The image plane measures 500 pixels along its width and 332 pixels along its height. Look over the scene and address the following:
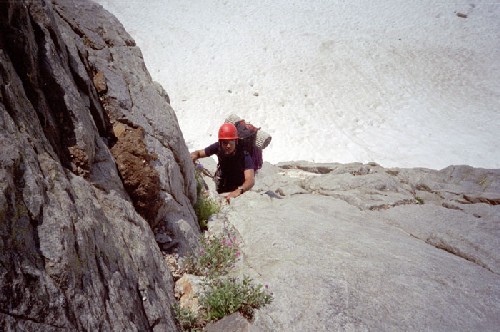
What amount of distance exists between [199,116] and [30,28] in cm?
1524

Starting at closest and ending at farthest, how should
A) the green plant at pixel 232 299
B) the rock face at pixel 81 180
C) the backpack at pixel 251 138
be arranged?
1. the rock face at pixel 81 180
2. the green plant at pixel 232 299
3. the backpack at pixel 251 138

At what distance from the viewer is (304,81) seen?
67.4 feet

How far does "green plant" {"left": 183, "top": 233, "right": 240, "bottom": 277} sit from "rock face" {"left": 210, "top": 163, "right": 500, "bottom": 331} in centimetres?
21

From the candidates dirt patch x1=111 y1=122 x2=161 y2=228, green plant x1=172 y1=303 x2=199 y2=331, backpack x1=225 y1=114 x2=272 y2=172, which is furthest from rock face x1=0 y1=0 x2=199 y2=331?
backpack x1=225 y1=114 x2=272 y2=172

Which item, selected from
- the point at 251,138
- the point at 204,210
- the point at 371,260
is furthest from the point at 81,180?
the point at 251,138

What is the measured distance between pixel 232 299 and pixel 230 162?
14.8ft

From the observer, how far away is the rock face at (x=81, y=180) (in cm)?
167

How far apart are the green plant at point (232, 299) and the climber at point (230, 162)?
3205 millimetres

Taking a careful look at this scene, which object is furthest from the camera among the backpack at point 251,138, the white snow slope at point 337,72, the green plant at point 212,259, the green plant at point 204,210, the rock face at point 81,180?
the white snow slope at point 337,72

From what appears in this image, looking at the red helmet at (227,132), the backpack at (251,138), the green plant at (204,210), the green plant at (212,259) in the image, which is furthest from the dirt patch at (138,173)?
the backpack at (251,138)

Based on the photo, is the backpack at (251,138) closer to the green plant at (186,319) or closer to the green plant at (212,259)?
the green plant at (212,259)

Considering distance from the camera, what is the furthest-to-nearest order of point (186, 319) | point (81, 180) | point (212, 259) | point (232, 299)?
point (212, 259)
point (232, 299)
point (186, 319)
point (81, 180)

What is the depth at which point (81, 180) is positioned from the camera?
2619 mm

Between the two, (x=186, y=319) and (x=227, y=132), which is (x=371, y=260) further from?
(x=227, y=132)
